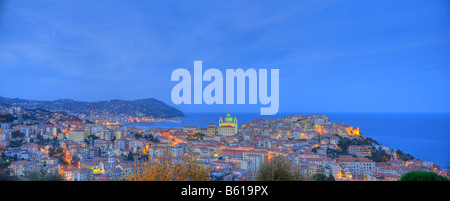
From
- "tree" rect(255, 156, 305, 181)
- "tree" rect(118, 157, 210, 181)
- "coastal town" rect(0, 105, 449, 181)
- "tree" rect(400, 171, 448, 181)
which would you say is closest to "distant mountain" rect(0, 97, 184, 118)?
"coastal town" rect(0, 105, 449, 181)

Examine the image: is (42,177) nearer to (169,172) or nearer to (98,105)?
(169,172)

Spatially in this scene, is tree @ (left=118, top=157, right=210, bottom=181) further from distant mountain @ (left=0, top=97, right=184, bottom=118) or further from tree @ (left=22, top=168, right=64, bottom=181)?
distant mountain @ (left=0, top=97, right=184, bottom=118)

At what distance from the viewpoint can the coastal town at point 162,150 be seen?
853 centimetres

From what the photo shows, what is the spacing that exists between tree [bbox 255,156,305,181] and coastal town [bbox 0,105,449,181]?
2268mm

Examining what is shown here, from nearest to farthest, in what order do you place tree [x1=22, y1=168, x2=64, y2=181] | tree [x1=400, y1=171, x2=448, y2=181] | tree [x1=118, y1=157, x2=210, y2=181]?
tree [x1=118, y1=157, x2=210, y2=181]
tree [x1=400, y1=171, x2=448, y2=181]
tree [x1=22, y1=168, x2=64, y2=181]

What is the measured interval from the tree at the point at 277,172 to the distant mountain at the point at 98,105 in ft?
64.3

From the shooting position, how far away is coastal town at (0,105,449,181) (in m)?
8.53

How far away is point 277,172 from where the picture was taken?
121 inches

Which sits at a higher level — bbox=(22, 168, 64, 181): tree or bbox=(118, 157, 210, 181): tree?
bbox=(118, 157, 210, 181): tree

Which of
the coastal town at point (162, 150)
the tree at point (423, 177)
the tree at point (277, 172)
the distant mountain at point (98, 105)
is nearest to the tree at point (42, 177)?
the coastal town at point (162, 150)

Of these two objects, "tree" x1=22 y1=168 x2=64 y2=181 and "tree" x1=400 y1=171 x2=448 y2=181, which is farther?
"tree" x1=22 y1=168 x2=64 y2=181

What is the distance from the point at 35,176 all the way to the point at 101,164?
517 centimetres
